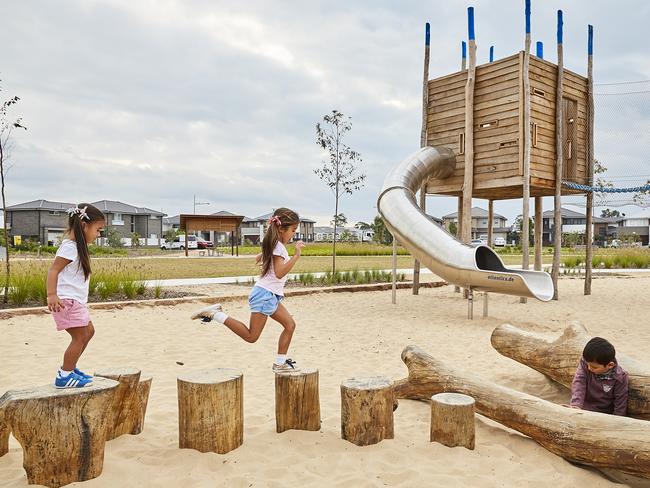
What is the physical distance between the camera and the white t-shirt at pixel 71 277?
330 centimetres

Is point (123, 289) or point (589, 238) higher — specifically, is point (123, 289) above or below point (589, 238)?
below

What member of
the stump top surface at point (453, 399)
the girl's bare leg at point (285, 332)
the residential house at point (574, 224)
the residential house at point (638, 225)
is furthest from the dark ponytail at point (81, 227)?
the residential house at point (638, 225)

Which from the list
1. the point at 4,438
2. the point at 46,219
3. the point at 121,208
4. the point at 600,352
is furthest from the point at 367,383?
the point at 121,208

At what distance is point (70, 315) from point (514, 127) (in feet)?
31.4

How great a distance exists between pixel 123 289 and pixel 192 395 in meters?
8.47

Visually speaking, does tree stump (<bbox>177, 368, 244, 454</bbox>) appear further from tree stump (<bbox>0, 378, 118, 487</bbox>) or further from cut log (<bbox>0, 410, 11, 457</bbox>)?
cut log (<bbox>0, 410, 11, 457</bbox>)

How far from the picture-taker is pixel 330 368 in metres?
5.85

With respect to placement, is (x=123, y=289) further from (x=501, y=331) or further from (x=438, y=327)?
(x=501, y=331)

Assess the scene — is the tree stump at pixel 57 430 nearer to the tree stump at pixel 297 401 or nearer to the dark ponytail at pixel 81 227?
the dark ponytail at pixel 81 227

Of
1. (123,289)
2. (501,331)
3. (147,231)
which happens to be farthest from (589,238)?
(147,231)

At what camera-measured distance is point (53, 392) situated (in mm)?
2824

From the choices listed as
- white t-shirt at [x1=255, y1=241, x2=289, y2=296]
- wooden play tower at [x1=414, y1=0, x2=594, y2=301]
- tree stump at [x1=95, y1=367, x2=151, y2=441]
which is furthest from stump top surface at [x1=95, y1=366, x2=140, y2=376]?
wooden play tower at [x1=414, y1=0, x2=594, y2=301]

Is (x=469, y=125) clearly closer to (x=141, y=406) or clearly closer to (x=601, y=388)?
(x=601, y=388)

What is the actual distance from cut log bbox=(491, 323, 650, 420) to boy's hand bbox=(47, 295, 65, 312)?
3866 mm
